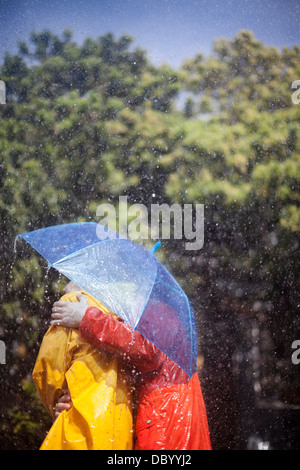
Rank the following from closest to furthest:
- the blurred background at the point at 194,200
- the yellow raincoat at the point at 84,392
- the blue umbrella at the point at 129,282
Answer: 1. the yellow raincoat at the point at 84,392
2. the blue umbrella at the point at 129,282
3. the blurred background at the point at 194,200

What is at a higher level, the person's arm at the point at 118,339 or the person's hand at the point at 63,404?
the person's arm at the point at 118,339

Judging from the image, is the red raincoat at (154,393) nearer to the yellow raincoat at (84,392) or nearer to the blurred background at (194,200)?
the yellow raincoat at (84,392)

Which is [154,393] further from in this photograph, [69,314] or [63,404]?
[69,314]

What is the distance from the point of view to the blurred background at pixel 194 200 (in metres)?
3.57

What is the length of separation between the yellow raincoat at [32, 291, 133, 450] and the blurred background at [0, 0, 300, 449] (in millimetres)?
1822

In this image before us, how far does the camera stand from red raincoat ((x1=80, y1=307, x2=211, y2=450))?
1721 mm

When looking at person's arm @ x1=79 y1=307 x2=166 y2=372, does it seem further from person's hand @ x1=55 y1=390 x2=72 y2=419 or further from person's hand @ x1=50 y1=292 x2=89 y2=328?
person's hand @ x1=55 y1=390 x2=72 y2=419

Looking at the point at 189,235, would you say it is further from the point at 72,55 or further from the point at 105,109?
the point at 72,55

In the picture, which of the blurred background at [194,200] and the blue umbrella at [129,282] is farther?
the blurred background at [194,200]

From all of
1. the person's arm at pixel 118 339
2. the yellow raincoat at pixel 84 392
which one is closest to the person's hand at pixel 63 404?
the yellow raincoat at pixel 84 392

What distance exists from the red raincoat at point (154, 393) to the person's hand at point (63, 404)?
9.9 inches

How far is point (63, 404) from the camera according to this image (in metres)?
1.72

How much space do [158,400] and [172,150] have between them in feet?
7.78

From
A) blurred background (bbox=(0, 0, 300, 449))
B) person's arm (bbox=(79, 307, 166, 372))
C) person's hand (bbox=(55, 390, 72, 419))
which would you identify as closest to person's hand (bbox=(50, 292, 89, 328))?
person's arm (bbox=(79, 307, 166, 372))
